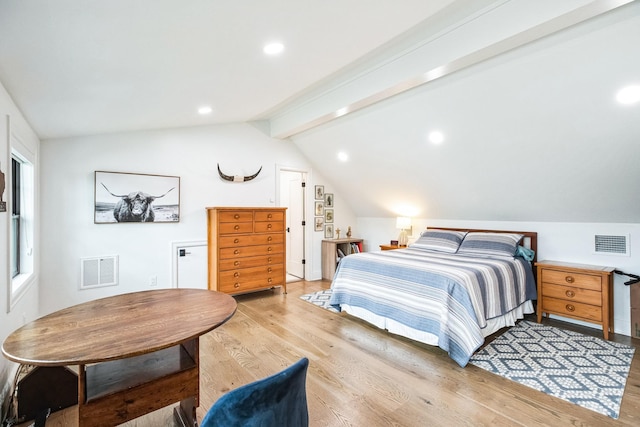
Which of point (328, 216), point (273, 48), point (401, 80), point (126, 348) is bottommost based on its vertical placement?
point (126, 348)

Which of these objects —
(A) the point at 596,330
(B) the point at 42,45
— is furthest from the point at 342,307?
(B) the point at 42,45

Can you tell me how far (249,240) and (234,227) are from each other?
0.96 feet

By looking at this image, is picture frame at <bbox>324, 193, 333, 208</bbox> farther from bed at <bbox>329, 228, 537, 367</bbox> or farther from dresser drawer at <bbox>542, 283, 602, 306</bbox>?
dresser drawer at <bbox>542, 283, 602, 306</bbox>

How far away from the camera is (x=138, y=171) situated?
157 inches

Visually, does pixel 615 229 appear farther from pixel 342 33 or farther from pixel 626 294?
pixel 342 33

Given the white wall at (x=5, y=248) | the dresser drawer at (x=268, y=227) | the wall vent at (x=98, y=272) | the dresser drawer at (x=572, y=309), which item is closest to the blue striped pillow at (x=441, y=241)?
the dresser drawer at (x=572, y=309)

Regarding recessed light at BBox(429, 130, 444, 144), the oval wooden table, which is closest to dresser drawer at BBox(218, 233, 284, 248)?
the oval wooden table

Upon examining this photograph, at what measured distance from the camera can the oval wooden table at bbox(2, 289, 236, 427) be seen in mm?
1257

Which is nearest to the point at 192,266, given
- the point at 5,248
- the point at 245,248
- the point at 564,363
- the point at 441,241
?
the point at 245,248

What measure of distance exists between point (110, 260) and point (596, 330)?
5487 mm

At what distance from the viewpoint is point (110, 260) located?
380cm

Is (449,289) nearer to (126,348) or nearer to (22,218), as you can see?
(126,348)

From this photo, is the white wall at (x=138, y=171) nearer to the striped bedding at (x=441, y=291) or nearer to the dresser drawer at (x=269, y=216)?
the dresser drawer at (x=269, y=216)

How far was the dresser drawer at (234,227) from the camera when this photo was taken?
425 centimetres
